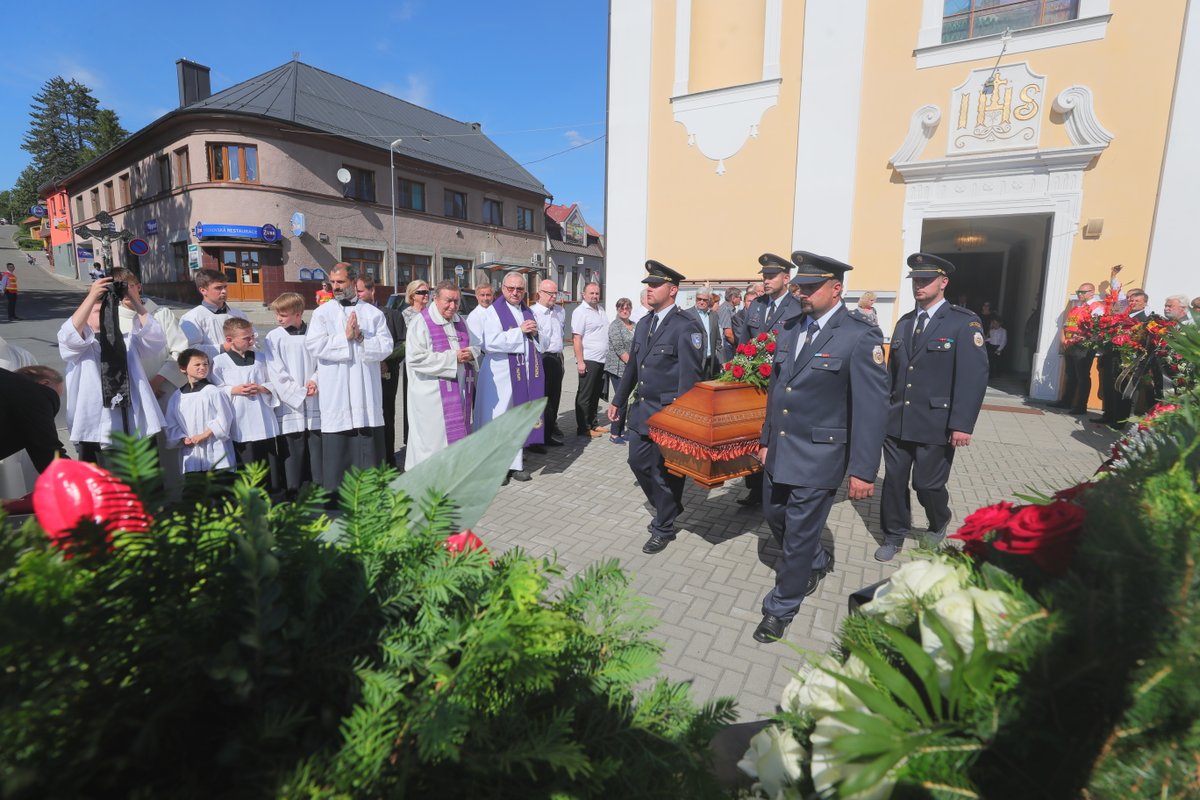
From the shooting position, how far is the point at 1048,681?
0.73m

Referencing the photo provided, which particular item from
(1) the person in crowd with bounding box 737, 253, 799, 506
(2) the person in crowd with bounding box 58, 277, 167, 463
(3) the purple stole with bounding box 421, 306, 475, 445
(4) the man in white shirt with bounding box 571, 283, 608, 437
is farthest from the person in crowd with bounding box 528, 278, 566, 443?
(2) the person in crowd with bounding box 58, 277, 167, 463

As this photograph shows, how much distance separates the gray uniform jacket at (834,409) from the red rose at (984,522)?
204 cm

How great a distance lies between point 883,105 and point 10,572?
12.4 metres

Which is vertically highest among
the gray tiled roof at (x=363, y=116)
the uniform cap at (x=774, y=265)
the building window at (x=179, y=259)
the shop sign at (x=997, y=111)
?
the gray tiled roof at (x=363, y=116)

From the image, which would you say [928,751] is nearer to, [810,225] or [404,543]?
[404,543]

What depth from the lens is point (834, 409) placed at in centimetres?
333

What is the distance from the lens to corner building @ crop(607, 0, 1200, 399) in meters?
9.00

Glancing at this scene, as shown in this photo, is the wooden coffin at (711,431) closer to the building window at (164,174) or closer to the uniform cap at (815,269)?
the uniform cap at (815,269)

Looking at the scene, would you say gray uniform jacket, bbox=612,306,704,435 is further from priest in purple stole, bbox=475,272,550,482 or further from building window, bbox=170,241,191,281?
building window, bbox=170,241,191,281

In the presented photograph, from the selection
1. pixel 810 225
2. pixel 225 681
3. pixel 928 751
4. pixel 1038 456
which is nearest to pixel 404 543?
pixel 225 681

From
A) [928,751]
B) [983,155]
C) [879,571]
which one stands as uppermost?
[983,155]

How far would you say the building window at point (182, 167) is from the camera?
80.5ft

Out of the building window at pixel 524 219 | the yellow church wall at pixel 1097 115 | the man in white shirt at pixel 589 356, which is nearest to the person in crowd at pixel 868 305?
the yellow church wall at pixel 1097 115

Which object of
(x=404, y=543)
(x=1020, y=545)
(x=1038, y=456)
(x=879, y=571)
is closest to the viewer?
(x=404, y=543)
